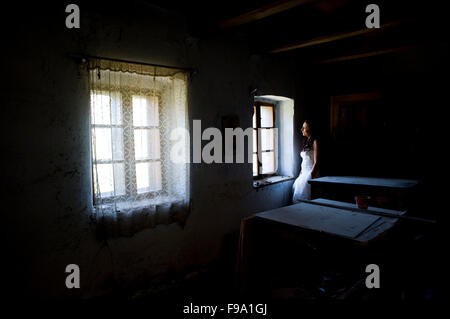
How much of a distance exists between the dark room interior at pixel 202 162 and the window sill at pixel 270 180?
0.09m

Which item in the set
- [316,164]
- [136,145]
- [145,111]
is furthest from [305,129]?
[136,145]

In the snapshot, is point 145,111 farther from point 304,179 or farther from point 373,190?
point 373,190

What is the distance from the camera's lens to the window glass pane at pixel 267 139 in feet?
15.7

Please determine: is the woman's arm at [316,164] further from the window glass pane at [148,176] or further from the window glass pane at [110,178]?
the window glass pane at [110,178]

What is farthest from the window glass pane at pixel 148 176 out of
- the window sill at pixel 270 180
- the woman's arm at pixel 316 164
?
the woman's arm at pixel 316 164

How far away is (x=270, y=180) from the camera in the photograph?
15.3ft

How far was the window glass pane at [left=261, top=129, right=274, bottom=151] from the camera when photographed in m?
4.79

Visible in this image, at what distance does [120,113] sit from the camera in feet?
9.04

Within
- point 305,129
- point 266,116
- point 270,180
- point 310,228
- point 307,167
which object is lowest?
point 310,228

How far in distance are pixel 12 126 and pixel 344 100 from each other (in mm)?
4479

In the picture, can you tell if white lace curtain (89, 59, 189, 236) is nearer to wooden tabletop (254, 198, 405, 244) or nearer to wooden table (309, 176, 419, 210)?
wooden tabletop (254, 198, 405, 244)

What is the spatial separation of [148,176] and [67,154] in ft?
2.67

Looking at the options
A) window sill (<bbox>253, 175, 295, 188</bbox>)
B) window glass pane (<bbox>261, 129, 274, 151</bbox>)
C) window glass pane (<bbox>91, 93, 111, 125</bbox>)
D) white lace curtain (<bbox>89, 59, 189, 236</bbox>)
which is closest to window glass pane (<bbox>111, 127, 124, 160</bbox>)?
white lace curtain (<bbox>89, 59, 189, 236</bbox>)
